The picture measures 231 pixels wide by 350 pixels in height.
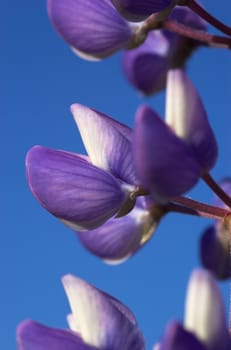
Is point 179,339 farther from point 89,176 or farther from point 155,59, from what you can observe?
point 155,59

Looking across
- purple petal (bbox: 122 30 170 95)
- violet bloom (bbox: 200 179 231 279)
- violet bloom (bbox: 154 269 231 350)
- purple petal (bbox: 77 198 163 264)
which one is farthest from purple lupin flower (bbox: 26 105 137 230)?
purple petal (bbox: 122 30 170 95)

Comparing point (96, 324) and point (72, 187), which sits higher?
point (72, 187)

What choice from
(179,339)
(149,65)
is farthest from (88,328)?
(149,65)

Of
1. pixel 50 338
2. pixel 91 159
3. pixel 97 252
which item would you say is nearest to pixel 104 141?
pixel 91 159

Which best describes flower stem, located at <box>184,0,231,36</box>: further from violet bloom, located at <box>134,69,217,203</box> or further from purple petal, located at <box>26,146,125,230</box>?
violet bloom, located at <box>134,69,217,203</box>

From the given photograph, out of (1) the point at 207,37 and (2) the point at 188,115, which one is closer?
(2) the point at 188,115
